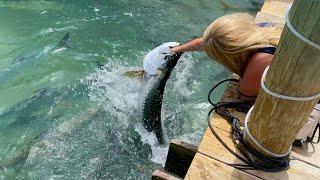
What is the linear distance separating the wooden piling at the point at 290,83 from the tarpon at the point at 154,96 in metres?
1.61

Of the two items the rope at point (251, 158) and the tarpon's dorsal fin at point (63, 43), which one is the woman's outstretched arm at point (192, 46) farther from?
the tarpon's dorsal fin at point (63, 43)

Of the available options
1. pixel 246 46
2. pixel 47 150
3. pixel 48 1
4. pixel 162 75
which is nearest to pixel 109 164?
pixel 47 150

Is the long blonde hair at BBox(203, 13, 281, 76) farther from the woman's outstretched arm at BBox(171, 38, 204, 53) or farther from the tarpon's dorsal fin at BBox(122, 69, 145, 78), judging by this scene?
the tarpon's dorsal fin at BBox(122, 69, 145, 78)

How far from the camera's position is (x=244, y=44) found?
7.79 feet

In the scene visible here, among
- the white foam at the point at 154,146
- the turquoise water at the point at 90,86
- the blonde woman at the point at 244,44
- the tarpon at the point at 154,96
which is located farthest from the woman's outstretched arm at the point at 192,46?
the white foam at the point at 154,146

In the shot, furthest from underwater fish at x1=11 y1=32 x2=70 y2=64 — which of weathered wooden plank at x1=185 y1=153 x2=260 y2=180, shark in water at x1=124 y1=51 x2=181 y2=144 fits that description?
weathered wooden plank at x1=185 y1=153 x2=260 y2=180

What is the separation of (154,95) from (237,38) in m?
1.62

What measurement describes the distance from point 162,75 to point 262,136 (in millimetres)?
1742

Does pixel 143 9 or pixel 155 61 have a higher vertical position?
pixel 155 61

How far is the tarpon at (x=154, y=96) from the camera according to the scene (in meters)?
3.73

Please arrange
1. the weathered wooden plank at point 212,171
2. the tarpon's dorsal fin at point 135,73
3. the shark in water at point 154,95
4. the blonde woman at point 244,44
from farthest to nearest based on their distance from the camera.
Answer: the tarpon's dorsal fin at point 135,73 → the shark in water at point 154,95 → the blonde woman at point 244,44 → the weathered wooden plank at point 212,171

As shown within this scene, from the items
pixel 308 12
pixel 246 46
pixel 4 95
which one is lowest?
pixel 4 95

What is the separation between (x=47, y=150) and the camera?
3934 millimetres

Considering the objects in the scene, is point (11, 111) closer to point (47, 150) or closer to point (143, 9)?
point (47, 150)
